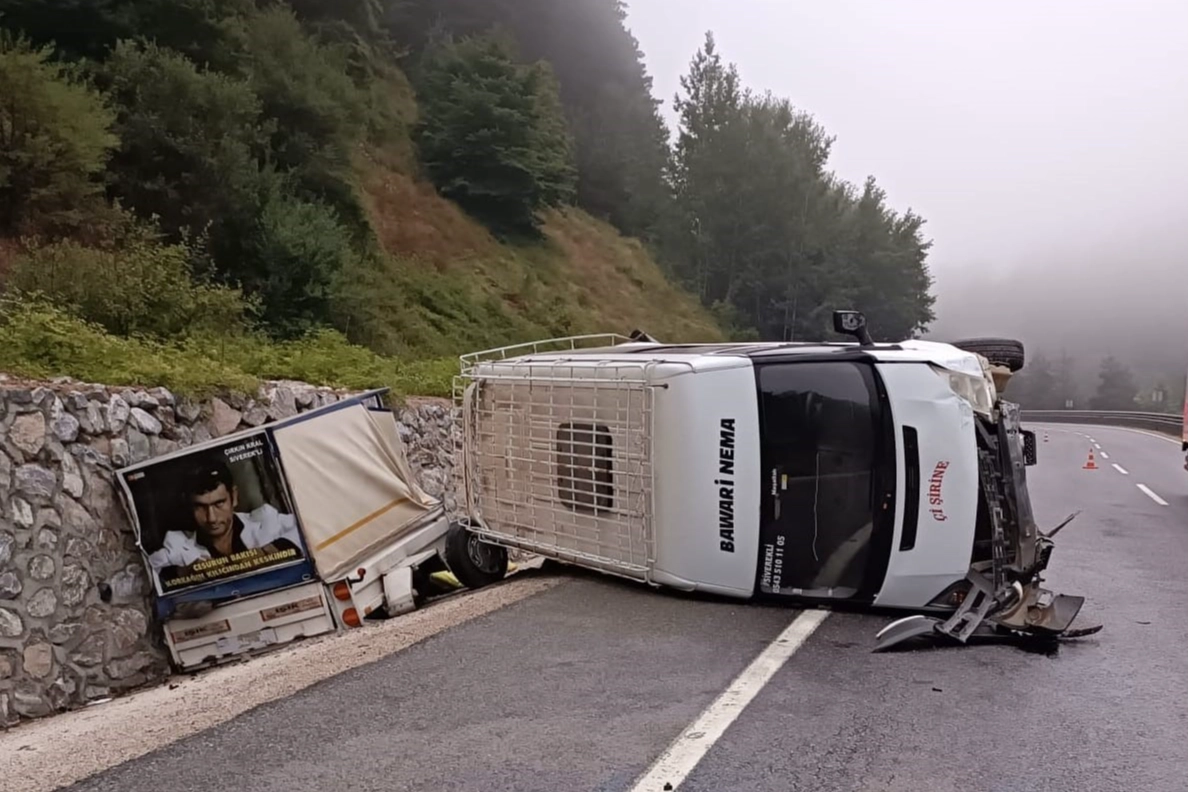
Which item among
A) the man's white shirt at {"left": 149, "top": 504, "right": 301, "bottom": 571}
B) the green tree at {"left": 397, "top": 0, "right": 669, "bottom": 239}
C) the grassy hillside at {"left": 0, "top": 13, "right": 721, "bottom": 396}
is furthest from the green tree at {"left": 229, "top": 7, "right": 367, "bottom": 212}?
the green tree at {"left": 397, "top": 0, "right": 669, "bottom": 239}

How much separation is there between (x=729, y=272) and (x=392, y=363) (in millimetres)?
32759

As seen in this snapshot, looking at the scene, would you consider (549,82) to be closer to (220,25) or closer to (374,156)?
(374,156)

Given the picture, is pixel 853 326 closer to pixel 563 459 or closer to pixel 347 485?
pixel 563 459

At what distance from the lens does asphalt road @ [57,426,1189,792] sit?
3.88 metres

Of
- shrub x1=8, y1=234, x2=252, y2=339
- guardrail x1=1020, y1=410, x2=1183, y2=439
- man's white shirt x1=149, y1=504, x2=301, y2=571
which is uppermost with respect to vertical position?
shrub x1=8, y1=234, x2=252, y2=339

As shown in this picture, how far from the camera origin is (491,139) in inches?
1096

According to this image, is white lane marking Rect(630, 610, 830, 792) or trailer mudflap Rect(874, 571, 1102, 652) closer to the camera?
white lane marking Rect(630, 610, 830, 792)

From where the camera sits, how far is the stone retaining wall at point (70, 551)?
21.9 feet

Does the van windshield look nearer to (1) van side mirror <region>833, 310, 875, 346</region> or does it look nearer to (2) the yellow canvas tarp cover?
(1) van side mirror <region>833, 310, 875, 346</region>

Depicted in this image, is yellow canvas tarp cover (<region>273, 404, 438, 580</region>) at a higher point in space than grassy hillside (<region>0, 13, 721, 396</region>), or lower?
lower

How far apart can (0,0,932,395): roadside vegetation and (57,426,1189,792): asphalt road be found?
4.52 metres

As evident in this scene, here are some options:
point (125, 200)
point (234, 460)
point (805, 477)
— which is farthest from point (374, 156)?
point (805, 477)

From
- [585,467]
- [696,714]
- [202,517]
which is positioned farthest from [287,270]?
[696,714]

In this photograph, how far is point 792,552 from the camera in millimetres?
6133
